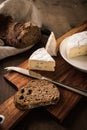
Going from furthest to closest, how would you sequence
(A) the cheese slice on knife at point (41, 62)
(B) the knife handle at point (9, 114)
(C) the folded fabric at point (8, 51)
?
1. (C) the folded fabric at point (8, 51)
2. (A) the cheese slice on knife at point (41, 62)
3. (B) the knife handle at point (9, 114)

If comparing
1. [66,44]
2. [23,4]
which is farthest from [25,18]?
[66,44]

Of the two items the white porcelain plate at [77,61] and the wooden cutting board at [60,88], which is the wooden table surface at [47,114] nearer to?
the wooden cutting board at [60,88]

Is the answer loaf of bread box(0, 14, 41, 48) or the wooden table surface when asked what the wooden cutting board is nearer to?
the wooden table surface

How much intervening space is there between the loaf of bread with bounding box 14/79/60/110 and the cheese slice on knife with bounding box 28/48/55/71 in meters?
0.08

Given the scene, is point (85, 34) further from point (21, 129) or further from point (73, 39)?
point (21, 129)

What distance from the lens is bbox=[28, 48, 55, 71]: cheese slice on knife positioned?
69 centimetres

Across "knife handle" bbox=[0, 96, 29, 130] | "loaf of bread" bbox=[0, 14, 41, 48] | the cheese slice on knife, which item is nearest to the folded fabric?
"loaf of bread" bbox=[0, 14, 41, 48]

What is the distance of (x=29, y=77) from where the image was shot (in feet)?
2.29

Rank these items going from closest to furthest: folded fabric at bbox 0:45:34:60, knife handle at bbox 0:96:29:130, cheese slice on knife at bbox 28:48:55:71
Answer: knife handle at bbox 0:96:29:130 < cheese slice on knife at bbox 28:48:55:71 < folded fabric at bbox 0:45:34:60

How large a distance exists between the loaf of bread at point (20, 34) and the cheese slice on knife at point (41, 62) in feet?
0.50

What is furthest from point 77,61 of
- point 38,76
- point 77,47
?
point 38,76

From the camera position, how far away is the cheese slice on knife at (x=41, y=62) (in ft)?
2.27

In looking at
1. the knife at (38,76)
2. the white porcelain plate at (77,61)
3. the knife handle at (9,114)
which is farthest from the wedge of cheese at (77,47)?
the knife handle at (9,114)

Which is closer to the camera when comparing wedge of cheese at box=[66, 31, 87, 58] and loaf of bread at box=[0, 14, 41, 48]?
wedge of cheese at box=[66, 31, 87, 58]
